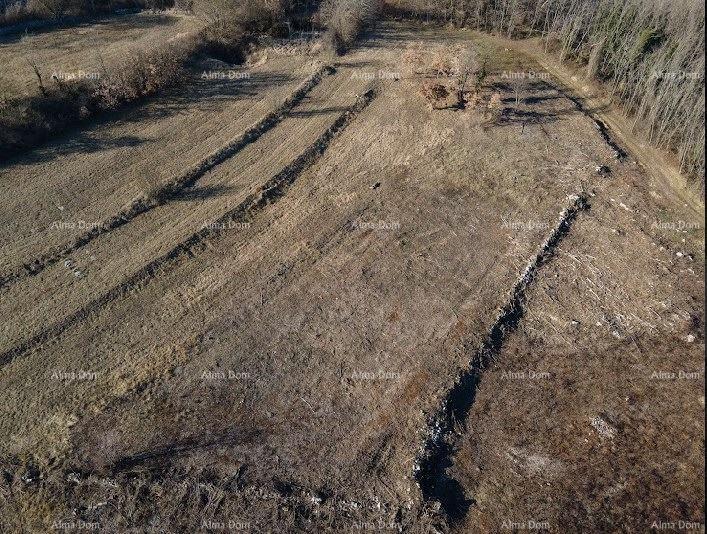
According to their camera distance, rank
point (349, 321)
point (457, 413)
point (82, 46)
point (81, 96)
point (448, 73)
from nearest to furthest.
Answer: point (457, 413) → point (349, 321) → point (81, 96) → point (448, 73) → point (82, 46)

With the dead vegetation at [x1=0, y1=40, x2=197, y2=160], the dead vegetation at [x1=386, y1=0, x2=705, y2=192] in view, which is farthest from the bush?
the dead vegetation at [x1=0, y1=40, x2=197, y2=160]

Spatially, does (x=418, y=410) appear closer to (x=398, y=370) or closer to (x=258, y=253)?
(x=398, y=370)

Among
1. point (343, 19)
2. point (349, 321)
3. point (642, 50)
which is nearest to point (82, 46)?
point (343, 19)

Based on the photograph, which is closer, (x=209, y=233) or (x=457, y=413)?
(x=457, y=413)

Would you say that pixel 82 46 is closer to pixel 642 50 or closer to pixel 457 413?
pixel 457 413

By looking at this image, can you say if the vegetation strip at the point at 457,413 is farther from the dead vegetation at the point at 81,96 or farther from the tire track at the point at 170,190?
the dead vegetation at the point at 81,96

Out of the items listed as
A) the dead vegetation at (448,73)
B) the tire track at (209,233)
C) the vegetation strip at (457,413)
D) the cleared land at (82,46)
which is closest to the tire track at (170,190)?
the tire track at (209,233)

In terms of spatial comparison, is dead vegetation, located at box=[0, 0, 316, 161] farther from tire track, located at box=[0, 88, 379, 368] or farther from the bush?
tire track, located at box=[0, 88, 379, 368]
